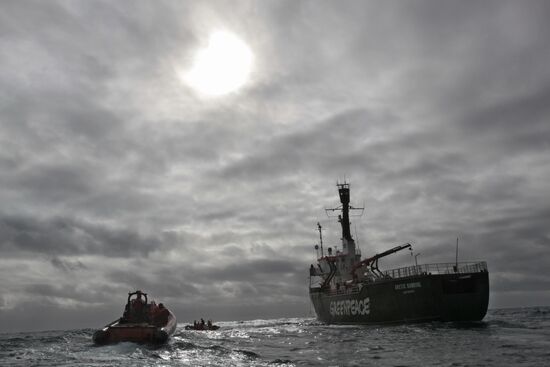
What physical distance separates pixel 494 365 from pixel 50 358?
982 inches

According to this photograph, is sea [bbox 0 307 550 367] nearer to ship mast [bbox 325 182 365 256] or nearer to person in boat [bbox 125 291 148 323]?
person in boat [bbox 125 291 148 323]

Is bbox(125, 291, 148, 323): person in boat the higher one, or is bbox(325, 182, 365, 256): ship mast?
bbox(325, 182, 365, 256): ship mast

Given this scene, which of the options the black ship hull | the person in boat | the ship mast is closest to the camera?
the person in boat

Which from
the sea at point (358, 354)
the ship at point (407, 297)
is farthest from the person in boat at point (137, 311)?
the ship at point (407, 297)

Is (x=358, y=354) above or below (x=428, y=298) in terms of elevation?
below

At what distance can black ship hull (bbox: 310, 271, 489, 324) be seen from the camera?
43.8 meters

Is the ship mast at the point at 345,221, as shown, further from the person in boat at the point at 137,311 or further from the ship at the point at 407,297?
the person in boat at the point at 137,311

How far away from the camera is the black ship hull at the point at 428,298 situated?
43781mm

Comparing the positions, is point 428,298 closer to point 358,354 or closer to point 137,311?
point 358,354

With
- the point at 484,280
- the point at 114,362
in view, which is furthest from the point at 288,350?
the point at 484,280

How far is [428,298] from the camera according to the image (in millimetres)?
44375

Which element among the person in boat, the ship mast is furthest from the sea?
the ship mast

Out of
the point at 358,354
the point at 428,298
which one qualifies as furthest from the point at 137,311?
the point at 428,298

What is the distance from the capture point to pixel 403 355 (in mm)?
26281
